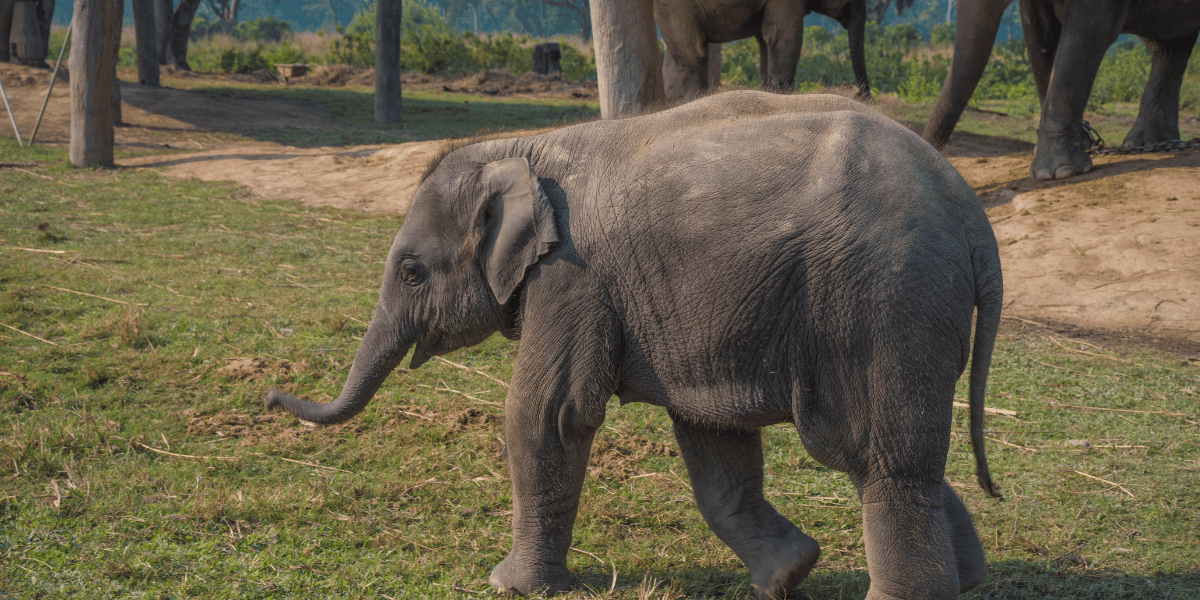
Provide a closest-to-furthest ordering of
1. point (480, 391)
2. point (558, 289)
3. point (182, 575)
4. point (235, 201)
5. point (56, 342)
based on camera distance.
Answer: point (558, 289) → point (182, 575) → point (480, 391) → point (56, 342) → point (235, 201)

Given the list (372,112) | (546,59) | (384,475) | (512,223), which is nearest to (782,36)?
(384,475)

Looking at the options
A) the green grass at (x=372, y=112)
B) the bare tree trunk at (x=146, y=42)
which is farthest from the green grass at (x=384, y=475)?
the bare tree trunk at (x=146, y=42)

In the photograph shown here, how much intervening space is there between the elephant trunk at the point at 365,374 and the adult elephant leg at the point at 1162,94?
9502 mm

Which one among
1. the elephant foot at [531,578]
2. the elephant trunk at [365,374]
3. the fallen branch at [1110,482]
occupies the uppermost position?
the elephant trunk at [365,374]

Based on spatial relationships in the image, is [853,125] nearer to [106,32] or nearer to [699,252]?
[699,252]

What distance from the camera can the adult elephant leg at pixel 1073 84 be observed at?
7.92 metres

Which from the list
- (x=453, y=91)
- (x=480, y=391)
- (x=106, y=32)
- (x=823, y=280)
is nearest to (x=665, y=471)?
(x=480, y=391)

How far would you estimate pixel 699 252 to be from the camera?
105 inches

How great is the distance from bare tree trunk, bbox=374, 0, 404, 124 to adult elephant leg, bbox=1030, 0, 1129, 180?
1247cm

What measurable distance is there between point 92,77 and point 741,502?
1162 cm

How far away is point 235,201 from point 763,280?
9203 mm

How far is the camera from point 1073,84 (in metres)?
8.20

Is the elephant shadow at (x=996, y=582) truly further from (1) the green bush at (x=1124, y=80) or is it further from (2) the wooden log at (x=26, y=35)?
(2) the wooden log at (x=26, y=35)

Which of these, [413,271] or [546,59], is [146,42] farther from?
[413,271]
